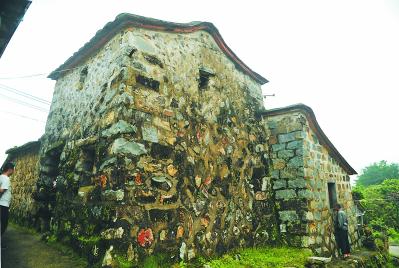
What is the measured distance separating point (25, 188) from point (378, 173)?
46814mm

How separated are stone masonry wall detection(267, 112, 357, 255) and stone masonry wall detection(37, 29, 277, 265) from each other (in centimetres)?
31

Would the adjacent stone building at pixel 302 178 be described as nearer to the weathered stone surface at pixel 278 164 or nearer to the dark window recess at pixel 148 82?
the weathered stone surface at pixel 278 164

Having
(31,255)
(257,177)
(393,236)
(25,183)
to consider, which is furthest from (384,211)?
(31,255)

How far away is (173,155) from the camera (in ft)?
14.6

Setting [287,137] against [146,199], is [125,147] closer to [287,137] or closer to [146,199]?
[146,199]

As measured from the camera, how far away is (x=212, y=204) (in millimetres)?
4953

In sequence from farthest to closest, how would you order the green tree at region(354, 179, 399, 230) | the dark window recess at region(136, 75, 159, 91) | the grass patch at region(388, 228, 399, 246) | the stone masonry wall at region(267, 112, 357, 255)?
the green tree at region(354, 179, 399, 230), the grass patch at region(388, 228, 399, 246), the stone masonry wall at region(267, 112, 357, 255), the dark window recess at region(136, 75, 159, 91)

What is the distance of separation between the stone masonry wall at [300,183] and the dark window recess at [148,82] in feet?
11.5

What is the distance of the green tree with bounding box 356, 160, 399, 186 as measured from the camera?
132ft

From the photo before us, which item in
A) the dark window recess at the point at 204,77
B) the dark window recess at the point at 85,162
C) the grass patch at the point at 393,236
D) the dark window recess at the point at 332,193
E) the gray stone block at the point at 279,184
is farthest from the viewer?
the grass patch at the point at 393,236

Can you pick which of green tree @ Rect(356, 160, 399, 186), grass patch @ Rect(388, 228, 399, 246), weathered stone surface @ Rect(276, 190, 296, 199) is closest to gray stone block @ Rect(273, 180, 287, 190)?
weathered stone surface @ Rect(276, 190, 296, 199)

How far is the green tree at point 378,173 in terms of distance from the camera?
4022 cm

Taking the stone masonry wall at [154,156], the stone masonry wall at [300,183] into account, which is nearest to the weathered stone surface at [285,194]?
the stone masonry wall at [300,183]

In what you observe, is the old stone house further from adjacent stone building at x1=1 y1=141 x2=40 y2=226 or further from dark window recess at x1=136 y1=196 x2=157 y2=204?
adjacent stone building at x1=1 y1=141 x2=40 y2=226
